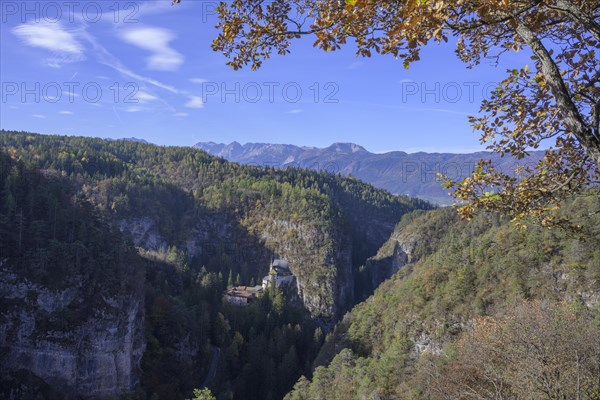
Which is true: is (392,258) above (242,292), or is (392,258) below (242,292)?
above

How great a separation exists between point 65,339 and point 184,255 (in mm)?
56984

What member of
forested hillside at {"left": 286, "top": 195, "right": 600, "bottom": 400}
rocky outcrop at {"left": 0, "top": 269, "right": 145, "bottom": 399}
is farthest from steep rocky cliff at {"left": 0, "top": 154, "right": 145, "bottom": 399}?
forested hillside at {"left": 286, "top": 195, "right": 600, "bottom": 400}

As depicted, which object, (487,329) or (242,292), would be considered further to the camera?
(242,292)

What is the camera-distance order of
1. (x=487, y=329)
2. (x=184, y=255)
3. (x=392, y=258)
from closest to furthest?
(x=487, y=329)
(x=184, y=255)
(x=392, y=258)

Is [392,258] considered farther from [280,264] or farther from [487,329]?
[487,329]

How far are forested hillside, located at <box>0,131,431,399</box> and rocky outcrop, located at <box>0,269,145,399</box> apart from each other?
0.17m

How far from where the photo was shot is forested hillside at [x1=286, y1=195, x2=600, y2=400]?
15070 millimetres

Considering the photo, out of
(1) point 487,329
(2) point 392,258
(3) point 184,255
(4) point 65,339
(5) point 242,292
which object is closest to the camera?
(1) point 487,329

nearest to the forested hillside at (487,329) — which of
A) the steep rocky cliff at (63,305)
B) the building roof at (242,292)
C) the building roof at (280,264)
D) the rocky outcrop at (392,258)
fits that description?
the steep rocky cliff at (63,305)

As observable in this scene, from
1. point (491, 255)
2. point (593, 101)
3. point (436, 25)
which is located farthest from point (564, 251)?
point (436, 25)

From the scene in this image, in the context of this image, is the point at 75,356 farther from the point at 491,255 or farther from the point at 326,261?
the point at 326,261

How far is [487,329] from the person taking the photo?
26266mm

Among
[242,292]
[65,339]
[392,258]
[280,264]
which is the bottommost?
[242,292]

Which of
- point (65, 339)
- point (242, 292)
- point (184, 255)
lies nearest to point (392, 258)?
point (242, 292)
